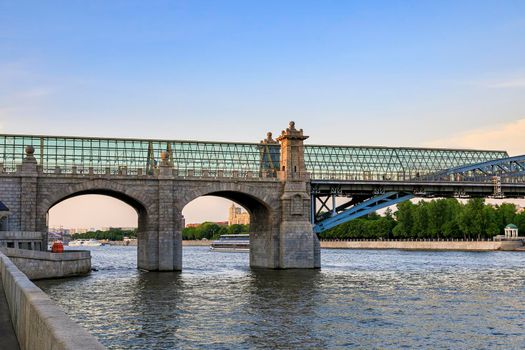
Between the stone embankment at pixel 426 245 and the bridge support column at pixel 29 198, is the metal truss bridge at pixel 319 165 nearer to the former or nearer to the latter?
the bridge support column at pixel 29 198

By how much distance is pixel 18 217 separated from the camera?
57.2 meters

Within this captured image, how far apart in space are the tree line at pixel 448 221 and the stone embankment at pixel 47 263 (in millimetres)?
110267

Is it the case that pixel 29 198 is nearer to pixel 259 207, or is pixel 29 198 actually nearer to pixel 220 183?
pixel 220 183

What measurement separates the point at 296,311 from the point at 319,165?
4430 cm

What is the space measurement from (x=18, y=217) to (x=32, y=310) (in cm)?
5018

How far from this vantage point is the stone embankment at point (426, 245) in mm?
136750

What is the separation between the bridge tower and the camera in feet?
212

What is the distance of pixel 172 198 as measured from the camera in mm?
61438

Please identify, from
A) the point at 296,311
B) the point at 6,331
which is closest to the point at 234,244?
the point at 296,311

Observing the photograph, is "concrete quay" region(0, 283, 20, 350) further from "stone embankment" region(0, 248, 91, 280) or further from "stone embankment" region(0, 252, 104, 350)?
"stone embankment" region(0, 248, 91, 280)

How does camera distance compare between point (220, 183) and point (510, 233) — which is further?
point (510, 233)

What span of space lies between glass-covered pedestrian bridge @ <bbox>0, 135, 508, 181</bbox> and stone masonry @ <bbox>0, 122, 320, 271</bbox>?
132 centimetres

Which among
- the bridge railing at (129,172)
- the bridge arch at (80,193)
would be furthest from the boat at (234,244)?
the bridge arch at (80,193)

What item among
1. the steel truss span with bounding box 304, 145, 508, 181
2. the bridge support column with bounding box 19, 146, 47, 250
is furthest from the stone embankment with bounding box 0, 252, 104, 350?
the steel truss span with bounding box 304, 145, 508, 181
